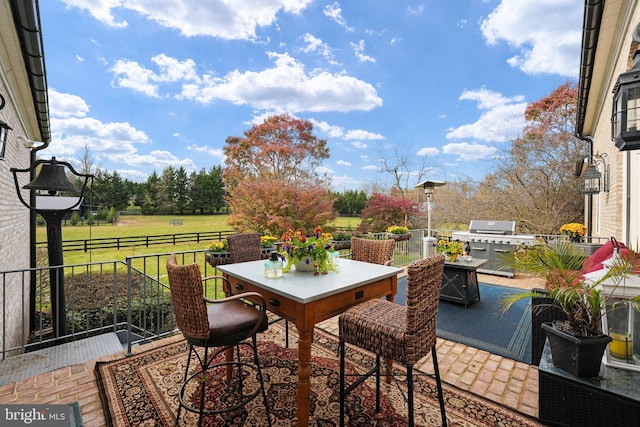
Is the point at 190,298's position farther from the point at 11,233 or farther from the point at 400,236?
the point at 400,236

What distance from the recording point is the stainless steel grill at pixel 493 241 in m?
5.93

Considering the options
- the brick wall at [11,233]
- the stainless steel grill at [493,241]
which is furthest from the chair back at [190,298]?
the stainless steel grill at [493,241]

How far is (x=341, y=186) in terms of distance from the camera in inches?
631

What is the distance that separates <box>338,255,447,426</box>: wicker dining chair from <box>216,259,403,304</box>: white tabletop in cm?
21

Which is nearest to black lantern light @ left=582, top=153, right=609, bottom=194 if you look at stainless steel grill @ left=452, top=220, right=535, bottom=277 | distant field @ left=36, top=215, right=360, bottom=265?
stainless steel grill @ left=452, top=220, right=535, bottom=277

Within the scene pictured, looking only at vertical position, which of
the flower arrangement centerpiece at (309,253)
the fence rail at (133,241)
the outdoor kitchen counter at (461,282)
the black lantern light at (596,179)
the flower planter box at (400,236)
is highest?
the black lantern light at (596,179)

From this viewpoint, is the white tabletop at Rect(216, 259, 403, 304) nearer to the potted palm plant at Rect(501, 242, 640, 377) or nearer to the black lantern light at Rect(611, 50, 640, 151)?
the potted palm plant at Rect(501, 242, 640, 377)

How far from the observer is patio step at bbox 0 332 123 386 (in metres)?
2.58

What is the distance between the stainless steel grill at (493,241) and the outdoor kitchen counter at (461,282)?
6.13 ft

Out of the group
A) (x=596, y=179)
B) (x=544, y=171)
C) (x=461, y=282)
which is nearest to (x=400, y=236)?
(x=461, y=282)

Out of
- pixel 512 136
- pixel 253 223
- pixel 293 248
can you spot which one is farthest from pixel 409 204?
pixel 293 248

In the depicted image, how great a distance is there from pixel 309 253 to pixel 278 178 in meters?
9.90

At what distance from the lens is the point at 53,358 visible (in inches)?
115

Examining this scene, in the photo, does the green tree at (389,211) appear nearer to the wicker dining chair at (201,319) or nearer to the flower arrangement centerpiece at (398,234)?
the flower arrangement centerpiece at (398,234)
